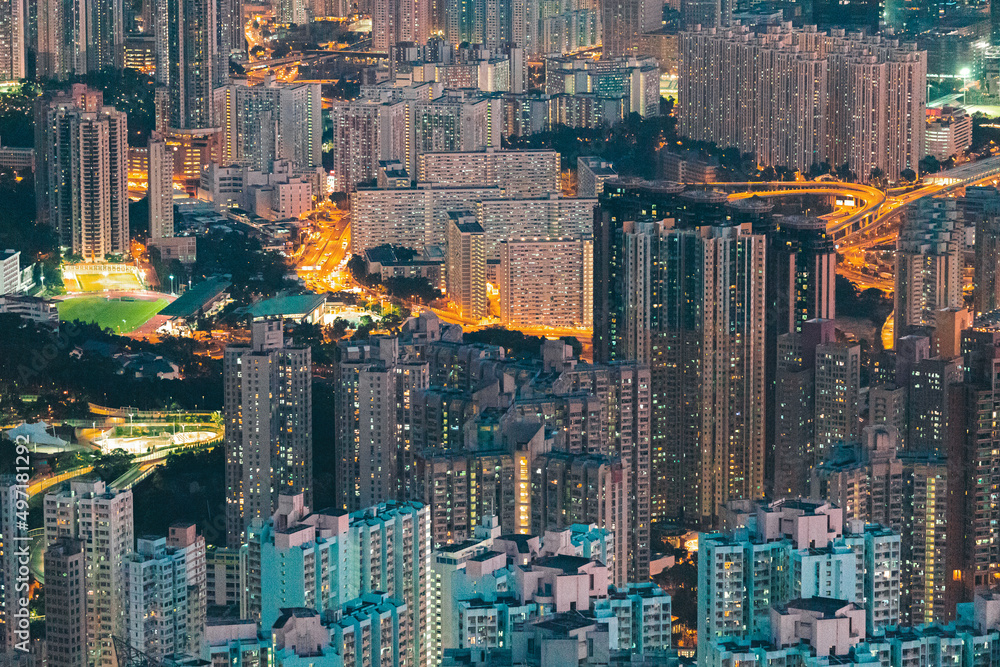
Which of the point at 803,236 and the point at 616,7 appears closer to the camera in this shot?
the point at 803,236

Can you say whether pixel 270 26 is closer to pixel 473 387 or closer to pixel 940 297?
pixel 940 297

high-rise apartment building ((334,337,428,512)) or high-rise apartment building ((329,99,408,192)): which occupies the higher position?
high-rise apartment building ((329,99,408,192))

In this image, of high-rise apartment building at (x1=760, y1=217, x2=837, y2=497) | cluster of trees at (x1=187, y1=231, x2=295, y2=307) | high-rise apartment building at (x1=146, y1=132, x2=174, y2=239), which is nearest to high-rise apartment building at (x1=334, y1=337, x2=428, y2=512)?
high-rise apartment building at (x1=760, y1=217, x2=837, y2=497)

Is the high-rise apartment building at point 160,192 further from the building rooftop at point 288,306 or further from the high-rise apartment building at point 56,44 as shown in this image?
the high-rise apartment building at point 56,44

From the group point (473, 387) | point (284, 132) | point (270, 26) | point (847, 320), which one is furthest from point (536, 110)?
point (473, 387)

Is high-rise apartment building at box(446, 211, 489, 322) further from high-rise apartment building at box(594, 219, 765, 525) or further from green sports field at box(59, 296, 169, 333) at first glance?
high-rise apartment building at box(594, 219, 765, 525)

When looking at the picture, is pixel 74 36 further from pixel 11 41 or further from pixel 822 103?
pixel 822 103
